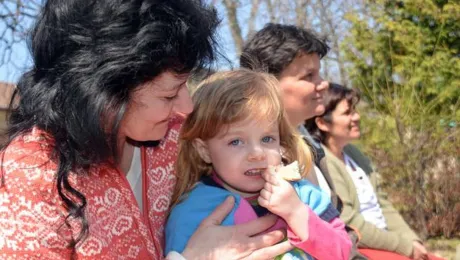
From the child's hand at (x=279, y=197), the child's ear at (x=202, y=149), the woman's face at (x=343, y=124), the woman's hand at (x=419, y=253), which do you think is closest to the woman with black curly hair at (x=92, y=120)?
the child's hand at (x=279, y=197)

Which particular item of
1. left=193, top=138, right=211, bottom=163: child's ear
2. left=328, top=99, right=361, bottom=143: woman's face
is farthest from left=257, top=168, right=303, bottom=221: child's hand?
left=328, top=99, right=361, bottom=143: woman's face

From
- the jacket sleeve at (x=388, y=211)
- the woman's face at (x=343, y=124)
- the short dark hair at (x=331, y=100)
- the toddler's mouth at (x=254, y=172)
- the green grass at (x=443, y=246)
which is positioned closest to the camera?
the toddler's mouth at (x=254, y=172)

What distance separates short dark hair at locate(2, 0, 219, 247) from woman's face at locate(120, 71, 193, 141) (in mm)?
56

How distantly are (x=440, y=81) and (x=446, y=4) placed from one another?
1355 millimetres

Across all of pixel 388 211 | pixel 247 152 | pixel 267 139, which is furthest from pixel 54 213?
pixel 388 211

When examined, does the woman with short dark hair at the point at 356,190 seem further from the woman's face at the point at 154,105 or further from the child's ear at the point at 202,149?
the woman's face at the point at 154,105

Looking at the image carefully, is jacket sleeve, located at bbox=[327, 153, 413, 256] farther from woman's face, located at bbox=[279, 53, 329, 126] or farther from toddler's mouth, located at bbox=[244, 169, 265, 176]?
toddler's mouth, located at bbox=[244, 169, 265, 176]

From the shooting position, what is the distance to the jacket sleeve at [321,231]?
2.19 metres

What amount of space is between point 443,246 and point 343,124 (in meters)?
3.99

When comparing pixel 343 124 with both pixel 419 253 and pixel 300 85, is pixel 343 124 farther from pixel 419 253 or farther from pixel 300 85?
pixel 300 85

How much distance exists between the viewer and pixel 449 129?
356 inches

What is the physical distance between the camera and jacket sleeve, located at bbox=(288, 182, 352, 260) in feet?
7.19

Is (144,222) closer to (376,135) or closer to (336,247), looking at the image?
(336,247)

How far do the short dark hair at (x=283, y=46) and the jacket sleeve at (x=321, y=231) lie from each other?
1265 mm
